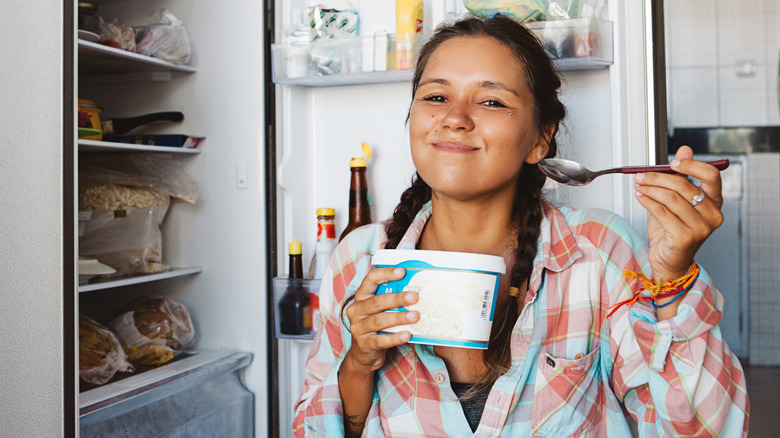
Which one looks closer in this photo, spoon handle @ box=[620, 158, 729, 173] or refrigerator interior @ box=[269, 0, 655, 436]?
spoon handle @ box=[620, 158, 729, 173]

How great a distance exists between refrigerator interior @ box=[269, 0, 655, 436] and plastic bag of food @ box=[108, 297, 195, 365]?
271 millimetres

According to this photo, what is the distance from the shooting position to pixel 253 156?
5.95 feet

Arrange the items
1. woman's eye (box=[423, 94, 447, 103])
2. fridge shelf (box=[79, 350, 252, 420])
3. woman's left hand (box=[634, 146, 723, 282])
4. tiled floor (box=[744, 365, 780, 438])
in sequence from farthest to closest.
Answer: tiled floor (box=[744, 365, 780, 438])
fridge shelf (box=[79, 350, 252, 420])
woman's eye (box=[423, 94, 447, 103])
woman's left hand (box=[634, 146, 723, 282])

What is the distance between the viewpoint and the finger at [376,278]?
2.89 feet

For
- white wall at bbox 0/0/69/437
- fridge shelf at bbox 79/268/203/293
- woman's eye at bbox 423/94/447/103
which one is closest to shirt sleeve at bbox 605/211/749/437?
woman's eye at bbox 423/94/447/103

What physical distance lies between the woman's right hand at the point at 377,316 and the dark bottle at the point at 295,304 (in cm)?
68

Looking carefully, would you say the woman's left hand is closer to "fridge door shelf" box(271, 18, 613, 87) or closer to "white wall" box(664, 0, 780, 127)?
"fridge door shelf" box(271, 18, 613, 87)

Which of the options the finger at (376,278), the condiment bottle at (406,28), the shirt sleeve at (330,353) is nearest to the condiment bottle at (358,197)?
the condiment bottle at (406,28)

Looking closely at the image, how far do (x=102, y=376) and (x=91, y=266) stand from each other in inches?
10.3

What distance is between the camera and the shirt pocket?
106 cm

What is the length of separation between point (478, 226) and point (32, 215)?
0.82 m

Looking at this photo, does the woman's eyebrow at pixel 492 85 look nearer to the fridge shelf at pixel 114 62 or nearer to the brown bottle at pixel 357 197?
the brown bottle at pixel 357 197

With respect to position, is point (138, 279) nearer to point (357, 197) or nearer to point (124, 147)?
point (124, 147)

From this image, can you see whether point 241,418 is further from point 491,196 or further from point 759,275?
point 759,275
